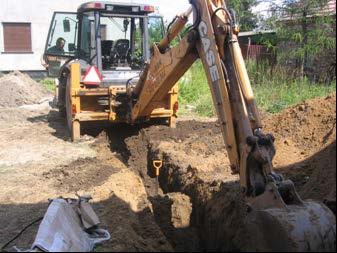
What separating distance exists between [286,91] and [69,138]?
18.4 feet

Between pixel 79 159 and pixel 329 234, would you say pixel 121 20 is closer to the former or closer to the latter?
pixel 79 159

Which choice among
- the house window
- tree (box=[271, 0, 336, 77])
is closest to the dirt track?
tree (box=[271, 0, 336, 77])

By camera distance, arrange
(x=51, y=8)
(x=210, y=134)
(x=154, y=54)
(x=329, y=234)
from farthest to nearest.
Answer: (x=51, y=8), (x=210, y=134), (x=154, y=54), (x=329, y=234)

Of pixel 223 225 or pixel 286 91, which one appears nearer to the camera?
pixel 223 225

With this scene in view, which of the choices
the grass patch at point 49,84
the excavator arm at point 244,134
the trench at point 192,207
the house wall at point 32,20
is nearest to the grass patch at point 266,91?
the trench at point 192,207

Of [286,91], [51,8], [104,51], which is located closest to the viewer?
[104,51]

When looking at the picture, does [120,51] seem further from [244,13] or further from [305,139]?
[244,13]

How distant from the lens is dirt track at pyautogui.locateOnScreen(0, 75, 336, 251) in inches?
190

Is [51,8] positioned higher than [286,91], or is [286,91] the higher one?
[51,8]

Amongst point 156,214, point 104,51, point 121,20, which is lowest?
point 156,214

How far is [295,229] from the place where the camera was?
320 centimetres

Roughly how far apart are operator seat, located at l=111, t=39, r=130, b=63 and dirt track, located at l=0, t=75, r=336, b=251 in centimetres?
130

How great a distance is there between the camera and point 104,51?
9.29 metres

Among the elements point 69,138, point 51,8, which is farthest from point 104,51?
point 51,8
